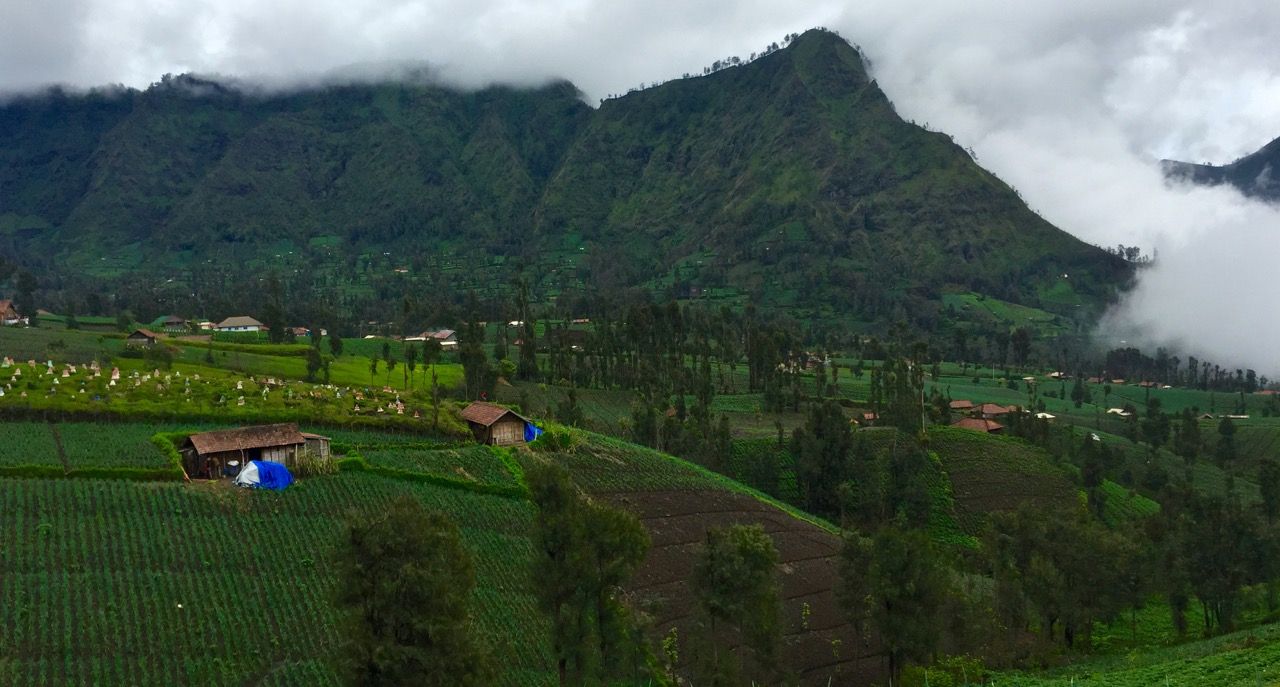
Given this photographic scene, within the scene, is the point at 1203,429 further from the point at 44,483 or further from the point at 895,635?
the point at 44,483

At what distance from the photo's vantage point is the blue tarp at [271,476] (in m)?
52.8

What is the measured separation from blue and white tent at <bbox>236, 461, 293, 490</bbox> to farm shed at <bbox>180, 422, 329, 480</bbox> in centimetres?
264

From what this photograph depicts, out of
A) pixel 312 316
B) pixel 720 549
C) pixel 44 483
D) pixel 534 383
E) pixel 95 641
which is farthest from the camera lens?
pixel 312 316

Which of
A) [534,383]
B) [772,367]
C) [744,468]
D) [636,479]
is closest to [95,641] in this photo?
[636,479]

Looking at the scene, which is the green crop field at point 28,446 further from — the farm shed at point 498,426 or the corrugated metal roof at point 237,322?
the corrugated metal roof at point 237,322

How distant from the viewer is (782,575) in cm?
5688

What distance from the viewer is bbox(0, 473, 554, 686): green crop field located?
3547 cm

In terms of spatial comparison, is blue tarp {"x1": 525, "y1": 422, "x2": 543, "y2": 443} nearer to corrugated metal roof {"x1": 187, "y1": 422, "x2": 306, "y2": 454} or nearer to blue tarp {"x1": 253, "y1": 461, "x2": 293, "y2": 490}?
corrugated metal roof {"x1": 187, "y1": 422, "x2": 306, "y2": 454}

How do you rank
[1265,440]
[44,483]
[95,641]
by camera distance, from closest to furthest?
[95,641] < [44,483] < [1265,440]

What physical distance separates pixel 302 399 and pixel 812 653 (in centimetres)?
4525

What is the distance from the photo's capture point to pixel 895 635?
143ft

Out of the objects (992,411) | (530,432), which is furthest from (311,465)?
(992,411)

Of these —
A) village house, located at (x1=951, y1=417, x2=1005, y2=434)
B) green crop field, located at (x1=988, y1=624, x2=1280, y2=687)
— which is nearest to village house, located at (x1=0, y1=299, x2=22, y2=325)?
village house, located at (x1=951, y1=417, x2=1005, y2=434)

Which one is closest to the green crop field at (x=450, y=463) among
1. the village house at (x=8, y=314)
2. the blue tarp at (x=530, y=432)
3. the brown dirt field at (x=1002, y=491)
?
the blue tarp at (x=530, y=432)
